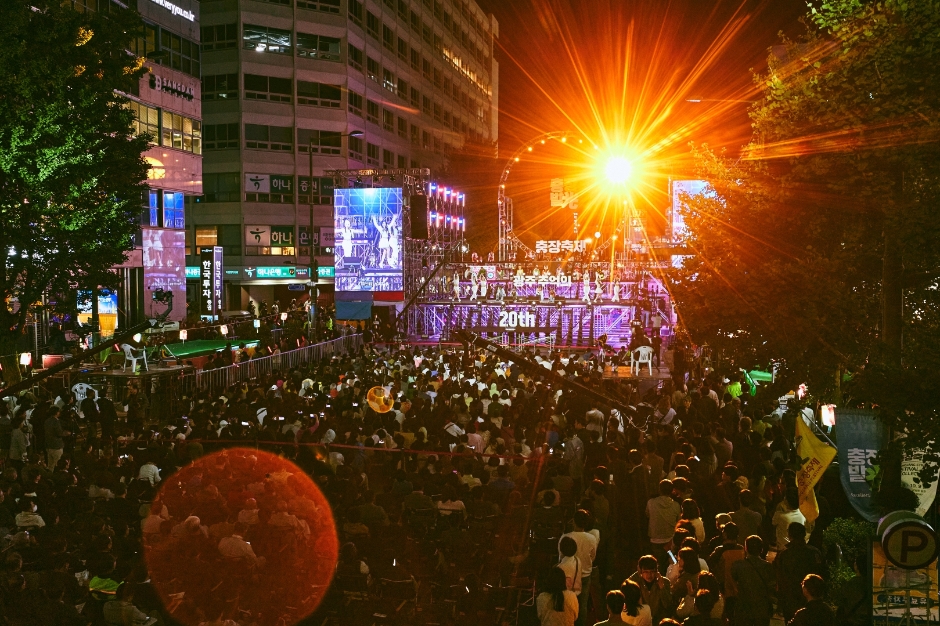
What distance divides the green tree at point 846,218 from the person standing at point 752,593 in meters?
2.29

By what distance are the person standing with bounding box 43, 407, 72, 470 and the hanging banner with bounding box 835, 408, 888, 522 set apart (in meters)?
12.1

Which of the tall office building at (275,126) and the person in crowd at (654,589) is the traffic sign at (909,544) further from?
the tall office building at (275,126)

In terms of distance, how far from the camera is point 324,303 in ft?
165

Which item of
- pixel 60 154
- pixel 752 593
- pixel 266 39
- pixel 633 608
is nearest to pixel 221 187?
pixel 266 39

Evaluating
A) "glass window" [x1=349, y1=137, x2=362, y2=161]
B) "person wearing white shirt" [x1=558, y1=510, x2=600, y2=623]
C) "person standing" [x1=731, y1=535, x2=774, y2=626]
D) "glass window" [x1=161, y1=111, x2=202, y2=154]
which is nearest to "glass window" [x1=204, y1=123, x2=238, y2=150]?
"glass window" [x1=349, y1=137, x2=362, y2=161]

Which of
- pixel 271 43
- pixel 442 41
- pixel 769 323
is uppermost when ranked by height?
pixel 442 41

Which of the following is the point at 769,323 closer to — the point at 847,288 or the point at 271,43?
the point at 847,288

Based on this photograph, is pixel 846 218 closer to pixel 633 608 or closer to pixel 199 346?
pixel 633 608

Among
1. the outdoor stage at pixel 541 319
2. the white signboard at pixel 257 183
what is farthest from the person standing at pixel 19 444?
the white signboard at pixel 257 183

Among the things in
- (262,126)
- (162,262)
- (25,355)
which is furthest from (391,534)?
(262,126)

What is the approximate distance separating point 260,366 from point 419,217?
1396 centimetres

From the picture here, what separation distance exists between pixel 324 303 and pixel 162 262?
1657 cm

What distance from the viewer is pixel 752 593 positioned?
253 inches

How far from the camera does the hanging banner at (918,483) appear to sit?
8617 mm
